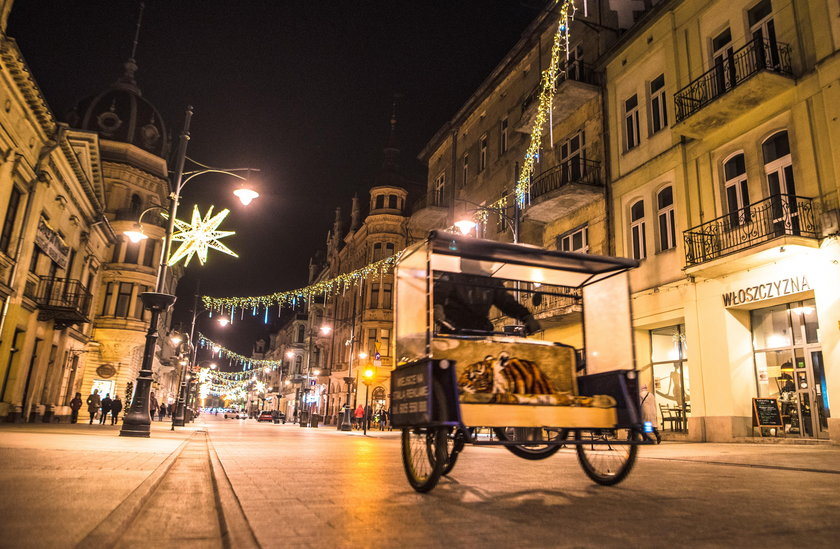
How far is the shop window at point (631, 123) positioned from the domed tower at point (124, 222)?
91.9ft

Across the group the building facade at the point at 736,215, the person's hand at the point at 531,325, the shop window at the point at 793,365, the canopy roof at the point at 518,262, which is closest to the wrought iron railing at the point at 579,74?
the building facade at the point at 736,215

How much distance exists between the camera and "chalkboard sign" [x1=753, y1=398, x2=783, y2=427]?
14.1 m

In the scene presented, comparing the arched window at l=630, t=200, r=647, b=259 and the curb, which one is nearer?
the curb

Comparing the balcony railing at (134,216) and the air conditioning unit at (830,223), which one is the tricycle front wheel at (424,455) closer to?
the air conditioning unit at (830,223)

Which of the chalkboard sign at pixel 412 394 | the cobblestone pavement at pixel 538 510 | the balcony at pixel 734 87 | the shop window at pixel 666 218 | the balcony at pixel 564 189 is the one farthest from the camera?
the balcony at pixel 564 189

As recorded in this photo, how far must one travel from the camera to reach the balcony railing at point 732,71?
14.5m

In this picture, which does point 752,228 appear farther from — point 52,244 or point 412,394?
point 52,244

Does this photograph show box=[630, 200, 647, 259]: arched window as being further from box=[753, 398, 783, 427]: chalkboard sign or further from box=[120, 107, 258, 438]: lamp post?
box=[120, 107, 258, 438]: lamp post

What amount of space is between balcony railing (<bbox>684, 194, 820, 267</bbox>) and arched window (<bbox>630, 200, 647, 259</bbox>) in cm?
245

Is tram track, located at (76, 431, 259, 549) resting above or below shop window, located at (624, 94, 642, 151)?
below

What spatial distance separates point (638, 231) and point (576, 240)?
129 inches

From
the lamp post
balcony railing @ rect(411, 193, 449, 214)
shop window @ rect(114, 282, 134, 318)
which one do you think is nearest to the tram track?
the lamp post

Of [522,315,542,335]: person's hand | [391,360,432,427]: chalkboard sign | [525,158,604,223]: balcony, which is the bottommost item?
[391,360,432,427]: chalkboard sign

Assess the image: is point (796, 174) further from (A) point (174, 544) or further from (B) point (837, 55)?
(A) point (174, 544)
